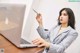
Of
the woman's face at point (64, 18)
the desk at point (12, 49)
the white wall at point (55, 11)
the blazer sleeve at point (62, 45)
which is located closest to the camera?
the desk at point (12, 49)

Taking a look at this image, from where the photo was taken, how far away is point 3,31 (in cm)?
115

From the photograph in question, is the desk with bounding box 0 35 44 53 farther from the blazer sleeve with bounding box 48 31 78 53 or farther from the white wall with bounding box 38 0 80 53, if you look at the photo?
the white wall with bounding box 38 0 80 53

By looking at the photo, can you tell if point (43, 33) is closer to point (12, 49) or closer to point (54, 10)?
point (54, 10)

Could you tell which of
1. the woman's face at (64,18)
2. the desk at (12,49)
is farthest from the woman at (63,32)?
Result: the desk at (12,49)

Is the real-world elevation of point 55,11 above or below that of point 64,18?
below

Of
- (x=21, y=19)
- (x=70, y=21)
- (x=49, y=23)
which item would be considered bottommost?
(x=49, y=23)

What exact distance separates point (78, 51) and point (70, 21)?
667 mm

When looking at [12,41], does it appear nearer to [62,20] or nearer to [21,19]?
[21,19]

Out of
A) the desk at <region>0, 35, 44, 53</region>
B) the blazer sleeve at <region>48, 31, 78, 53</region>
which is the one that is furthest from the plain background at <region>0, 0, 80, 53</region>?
the desk at <region>0, 35, 44, 53</region>

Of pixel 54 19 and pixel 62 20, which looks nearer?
pixel 62 20

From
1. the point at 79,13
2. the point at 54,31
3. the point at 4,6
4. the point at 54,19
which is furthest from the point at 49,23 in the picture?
the point at 4,6

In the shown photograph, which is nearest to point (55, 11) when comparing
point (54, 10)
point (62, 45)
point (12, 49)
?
point (54, 10)

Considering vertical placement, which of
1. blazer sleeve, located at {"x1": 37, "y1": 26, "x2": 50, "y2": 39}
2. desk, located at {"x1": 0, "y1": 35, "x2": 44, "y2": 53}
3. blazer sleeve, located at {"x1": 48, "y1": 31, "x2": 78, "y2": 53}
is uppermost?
desk, located at {"x1": 0, "y1": 35, "x2": 44, "y2": 53}

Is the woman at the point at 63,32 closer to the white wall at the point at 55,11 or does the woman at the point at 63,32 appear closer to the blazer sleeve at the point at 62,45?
the blazer sleeve at the point at 62,45
